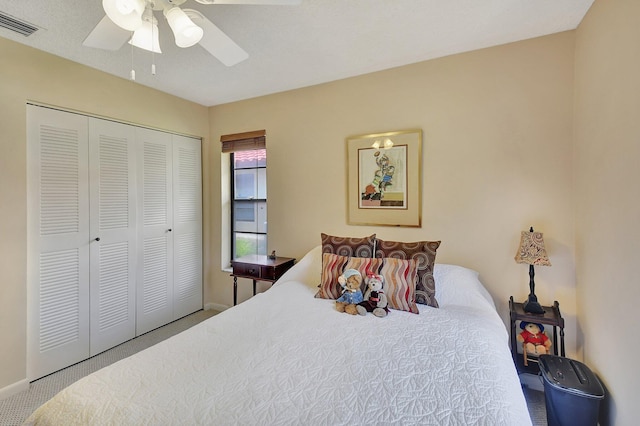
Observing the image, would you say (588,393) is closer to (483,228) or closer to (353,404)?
(483,228)

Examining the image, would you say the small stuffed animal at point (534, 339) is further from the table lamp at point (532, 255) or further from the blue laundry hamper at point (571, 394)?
the blue laundry hamper at point (571, 394)

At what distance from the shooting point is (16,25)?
1881mm

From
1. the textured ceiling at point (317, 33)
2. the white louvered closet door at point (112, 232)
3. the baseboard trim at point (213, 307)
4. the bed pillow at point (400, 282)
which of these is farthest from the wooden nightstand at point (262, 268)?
the textured ceiling at point (317, 33)

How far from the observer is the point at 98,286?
2.63m

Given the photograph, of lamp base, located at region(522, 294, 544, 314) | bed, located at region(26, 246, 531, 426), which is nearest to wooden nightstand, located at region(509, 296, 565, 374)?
lamp base, located at region(522, 294, 544, 314)

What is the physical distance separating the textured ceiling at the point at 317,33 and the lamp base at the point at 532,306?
1827 mm

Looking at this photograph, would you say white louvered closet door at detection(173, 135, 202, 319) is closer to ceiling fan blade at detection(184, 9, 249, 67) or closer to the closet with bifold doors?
the closet with bifold doors

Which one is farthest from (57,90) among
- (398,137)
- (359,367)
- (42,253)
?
(359,367)

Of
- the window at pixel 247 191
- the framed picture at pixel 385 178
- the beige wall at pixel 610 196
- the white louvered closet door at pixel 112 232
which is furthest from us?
the window at pixel 247 191

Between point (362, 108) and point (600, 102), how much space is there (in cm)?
162

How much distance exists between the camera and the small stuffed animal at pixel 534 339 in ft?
6.59

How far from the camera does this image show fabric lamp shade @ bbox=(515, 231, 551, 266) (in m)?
1.95

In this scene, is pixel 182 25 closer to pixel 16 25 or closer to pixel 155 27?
pixel 155 27

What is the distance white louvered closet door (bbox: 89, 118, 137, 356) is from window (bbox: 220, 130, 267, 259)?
3.53 feet
